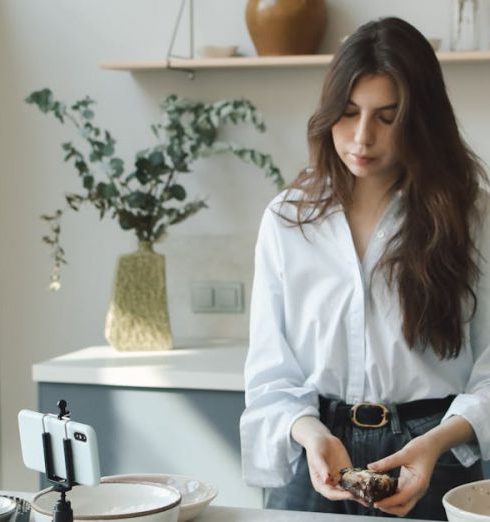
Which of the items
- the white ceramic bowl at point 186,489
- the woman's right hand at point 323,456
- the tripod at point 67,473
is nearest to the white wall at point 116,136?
the woman's right hand at point 323,456

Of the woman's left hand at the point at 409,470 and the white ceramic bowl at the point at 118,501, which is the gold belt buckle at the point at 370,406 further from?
the white ceramic bowl at the point at 118,501

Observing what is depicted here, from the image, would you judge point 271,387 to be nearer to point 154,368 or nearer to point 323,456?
point 323,456

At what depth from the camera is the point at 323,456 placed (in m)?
1.68

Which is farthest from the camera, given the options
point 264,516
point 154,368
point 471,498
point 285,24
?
point 285,24

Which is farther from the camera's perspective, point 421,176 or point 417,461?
point 421,176

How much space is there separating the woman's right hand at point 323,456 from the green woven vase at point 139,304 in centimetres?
135

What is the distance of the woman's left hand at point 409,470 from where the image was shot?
62.6 inches

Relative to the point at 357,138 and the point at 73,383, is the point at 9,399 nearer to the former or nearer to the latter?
the point at 73,383

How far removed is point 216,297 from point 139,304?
0.31 m

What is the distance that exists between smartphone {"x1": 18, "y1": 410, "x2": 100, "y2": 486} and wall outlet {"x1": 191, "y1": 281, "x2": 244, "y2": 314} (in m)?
1.95

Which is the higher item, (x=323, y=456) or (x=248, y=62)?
(x=248, y=62)

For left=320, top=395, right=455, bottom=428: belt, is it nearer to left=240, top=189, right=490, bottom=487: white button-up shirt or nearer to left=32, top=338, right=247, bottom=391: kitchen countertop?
left=240, top=189, right=490, bottom=487: white button-up shirt

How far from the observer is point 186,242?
131 inches

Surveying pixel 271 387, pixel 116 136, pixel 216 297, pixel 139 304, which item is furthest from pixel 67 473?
pixel 116 136
